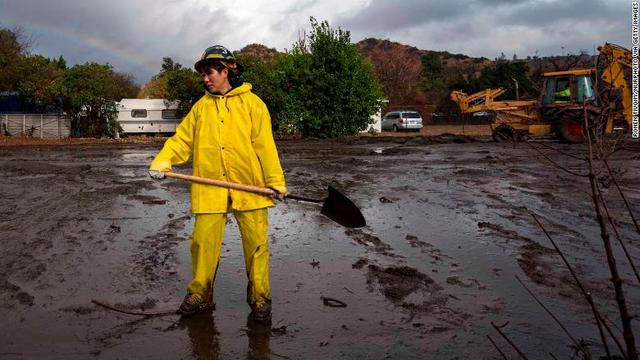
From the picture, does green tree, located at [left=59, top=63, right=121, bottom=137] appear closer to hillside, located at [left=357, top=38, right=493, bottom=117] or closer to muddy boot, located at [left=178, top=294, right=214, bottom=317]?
hillside, located at [left=357, top=38, right=493, bottom=117]

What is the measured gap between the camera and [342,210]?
454 centimetres

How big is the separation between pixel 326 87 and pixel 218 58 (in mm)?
22661

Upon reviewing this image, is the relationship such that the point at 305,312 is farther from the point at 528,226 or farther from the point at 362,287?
the point at 528,226

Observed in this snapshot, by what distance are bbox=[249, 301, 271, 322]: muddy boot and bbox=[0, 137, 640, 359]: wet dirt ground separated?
0.27 feet

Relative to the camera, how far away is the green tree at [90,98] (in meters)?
29.7

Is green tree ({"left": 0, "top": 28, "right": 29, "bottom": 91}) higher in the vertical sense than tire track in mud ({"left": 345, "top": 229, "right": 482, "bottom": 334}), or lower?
higher

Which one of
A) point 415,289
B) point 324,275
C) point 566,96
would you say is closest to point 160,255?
point 324,275

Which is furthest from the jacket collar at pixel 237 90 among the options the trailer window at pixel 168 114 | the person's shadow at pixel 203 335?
the trailer window at pixel 168 114

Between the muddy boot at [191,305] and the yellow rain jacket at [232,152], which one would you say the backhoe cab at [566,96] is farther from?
the muddy boot at [191,305]

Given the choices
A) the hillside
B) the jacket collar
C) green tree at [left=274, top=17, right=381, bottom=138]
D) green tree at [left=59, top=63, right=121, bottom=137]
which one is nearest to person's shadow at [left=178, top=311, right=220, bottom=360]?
the jacket collar

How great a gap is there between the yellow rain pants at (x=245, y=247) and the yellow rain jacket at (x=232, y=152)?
0.08m

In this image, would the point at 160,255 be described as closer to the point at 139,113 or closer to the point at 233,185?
the point at 233,185

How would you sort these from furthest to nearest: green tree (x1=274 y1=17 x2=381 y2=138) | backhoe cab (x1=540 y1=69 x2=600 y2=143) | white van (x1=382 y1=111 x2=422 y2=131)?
1. white van (x1=382 y1=111 x2=422 y2=131)
2. green tree (x1=274 y1=17 x2=381 y2=138)
3. backhoe cab (x1=540 y1=69 x2=600 y2=143)

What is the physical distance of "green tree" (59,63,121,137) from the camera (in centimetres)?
2970
